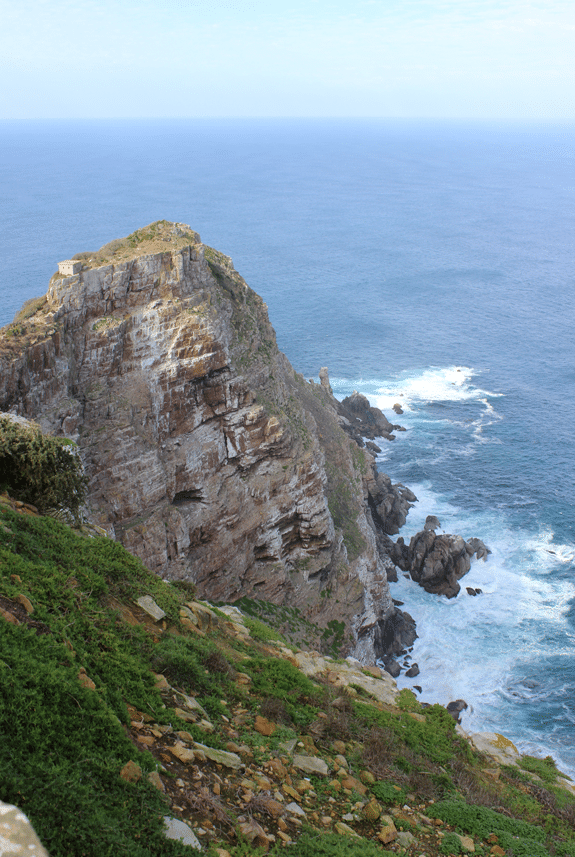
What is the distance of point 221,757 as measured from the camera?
38.1 feet

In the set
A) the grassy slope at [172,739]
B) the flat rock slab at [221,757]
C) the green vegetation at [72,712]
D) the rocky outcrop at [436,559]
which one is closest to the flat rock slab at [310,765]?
the grassy slope at [172,739]

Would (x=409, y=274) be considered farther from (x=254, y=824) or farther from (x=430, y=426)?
(x=254, y=824)

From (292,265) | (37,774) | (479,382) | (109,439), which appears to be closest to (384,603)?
(109,439)

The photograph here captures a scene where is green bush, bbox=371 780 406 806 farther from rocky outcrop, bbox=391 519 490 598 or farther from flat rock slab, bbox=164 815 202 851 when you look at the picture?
rocky outcrop, bbox=391 519 490 598

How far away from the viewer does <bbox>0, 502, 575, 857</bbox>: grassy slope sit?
847 cm

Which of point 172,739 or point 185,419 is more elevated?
point 185,419

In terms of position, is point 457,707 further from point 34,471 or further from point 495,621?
point 34,471

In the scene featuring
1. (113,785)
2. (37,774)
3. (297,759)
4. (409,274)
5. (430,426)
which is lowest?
(430,426)

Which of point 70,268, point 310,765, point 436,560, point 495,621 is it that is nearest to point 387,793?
point 310,765

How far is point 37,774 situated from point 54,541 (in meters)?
8.58

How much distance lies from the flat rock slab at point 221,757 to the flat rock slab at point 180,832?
7.44 feet

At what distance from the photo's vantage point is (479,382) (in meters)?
93.2

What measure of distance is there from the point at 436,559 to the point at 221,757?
46.1 metres

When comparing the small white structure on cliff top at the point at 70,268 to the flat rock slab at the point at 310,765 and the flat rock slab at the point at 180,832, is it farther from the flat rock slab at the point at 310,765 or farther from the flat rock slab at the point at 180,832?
the flat rock slab at the point at 180,832
